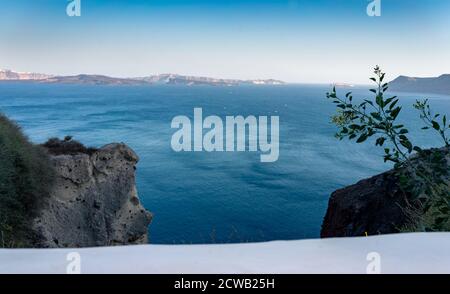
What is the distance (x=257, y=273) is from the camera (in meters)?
1.76

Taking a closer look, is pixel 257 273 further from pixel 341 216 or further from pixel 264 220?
pixel 264 220

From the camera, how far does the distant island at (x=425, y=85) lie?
4246 inches

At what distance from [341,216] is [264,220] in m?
17.3

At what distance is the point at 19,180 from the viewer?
420 inches

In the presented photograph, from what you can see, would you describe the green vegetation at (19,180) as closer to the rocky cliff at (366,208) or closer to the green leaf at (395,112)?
the green leaf at (395,112)

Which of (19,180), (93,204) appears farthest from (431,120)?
(93,204)

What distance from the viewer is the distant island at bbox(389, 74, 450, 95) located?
107850 millimetres

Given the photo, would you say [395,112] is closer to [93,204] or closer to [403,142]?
[403,142]

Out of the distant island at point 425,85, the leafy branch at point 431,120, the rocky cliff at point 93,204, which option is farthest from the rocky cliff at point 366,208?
the distant island at point 425,85

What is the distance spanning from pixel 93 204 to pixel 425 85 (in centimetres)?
13376

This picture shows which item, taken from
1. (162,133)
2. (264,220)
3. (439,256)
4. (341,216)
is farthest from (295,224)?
(162,133)

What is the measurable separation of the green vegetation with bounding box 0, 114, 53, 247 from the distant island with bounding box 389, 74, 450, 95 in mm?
107205

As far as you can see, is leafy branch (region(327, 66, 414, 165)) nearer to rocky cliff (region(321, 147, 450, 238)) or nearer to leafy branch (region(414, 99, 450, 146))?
leafy branch (region(414, 99, 450, 146))

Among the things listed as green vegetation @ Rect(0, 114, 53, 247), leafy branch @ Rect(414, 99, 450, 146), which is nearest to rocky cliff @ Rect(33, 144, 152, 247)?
green vegetation @ Rect(0, 114, 53, 247)
